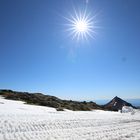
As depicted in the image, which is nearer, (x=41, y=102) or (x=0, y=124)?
(x=0, y=124)

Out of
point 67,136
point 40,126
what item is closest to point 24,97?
point 40,126

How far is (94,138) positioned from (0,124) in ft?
17.4

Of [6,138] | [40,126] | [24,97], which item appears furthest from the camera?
[24,97]

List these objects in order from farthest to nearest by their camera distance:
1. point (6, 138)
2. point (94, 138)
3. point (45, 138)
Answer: point (94, 138), point (45, 138), point (6, 138)

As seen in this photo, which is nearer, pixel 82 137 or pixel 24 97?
pixel 82 137

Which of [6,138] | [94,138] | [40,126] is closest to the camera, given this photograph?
[6,138]

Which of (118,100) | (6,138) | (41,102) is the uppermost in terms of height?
(118,100)

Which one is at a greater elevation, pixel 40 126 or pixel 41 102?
pixel 41 102

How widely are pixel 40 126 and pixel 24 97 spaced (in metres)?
25.5

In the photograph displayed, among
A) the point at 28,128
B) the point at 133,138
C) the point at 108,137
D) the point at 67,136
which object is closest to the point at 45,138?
the point at 67,136

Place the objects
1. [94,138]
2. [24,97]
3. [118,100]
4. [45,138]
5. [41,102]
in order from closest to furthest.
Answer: [45,138], [94,138], [41,102], [24,97], [118,100]

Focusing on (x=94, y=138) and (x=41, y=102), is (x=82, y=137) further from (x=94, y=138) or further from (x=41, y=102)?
(x=41, y=102)

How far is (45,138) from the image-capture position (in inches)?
376

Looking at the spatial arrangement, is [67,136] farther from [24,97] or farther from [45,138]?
[24,97]
